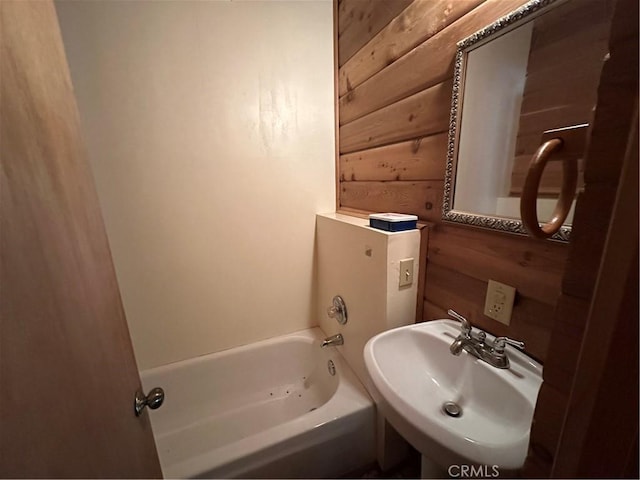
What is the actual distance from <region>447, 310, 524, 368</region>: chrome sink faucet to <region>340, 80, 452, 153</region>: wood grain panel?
27.0 inches

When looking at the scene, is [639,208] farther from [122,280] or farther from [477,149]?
[122,280]

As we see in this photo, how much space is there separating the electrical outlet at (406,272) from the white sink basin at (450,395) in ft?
0.57

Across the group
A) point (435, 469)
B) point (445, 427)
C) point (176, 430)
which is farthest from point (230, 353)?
point (445, 427)

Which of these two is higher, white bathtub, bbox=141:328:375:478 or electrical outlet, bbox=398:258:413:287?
electrical outlet, bbox=398:258:413:287

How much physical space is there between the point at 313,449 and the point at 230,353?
0.77 meters

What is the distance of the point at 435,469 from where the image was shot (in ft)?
2.66

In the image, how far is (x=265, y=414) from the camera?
1513 mm

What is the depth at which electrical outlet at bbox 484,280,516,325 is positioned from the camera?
74cm

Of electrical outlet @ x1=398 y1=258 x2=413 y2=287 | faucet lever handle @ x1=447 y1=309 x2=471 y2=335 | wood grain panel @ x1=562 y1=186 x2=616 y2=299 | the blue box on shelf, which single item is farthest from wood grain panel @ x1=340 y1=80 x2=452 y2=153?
wood grain panel @ x1=562 y1=186 x2=616 y2=299

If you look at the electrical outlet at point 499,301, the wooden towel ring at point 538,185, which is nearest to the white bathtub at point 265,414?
the electrical outlet at point 499,301

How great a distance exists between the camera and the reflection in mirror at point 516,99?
56 centimetres

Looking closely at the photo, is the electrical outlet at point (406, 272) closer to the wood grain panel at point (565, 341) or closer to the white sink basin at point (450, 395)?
the white sink basin at point (450, 395)

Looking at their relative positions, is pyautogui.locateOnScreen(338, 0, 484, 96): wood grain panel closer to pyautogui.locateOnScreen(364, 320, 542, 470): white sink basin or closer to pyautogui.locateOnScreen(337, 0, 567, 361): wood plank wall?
pyautogui.locateOnScreen(337, 0, 567, 361): wood plank wall

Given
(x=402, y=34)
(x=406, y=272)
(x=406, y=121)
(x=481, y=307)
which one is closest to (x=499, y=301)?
(x=481, y=307)
